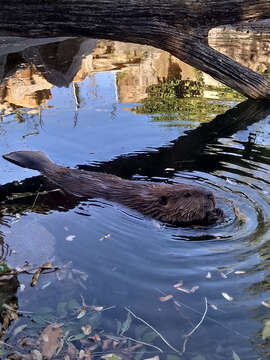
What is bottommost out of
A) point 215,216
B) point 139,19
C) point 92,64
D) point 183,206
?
point 215,216

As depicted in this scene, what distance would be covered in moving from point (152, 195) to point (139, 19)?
3.26m

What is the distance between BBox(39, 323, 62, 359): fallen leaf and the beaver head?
1756mm

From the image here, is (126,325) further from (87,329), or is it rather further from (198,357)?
(198,357)

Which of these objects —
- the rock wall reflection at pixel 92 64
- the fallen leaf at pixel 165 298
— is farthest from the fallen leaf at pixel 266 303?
the rock wall reflection at pixel 92 64

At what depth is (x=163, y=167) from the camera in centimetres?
630

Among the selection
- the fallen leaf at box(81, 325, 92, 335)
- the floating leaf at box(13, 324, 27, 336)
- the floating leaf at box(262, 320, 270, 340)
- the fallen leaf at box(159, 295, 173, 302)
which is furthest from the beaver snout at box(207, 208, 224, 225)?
the floating leaf at box(13, 324, 27, 336)

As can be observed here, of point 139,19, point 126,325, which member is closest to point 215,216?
point 126,325

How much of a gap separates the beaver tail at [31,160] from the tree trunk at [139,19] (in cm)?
231

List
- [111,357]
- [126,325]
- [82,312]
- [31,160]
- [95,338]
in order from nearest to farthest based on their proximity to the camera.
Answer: [111,357] → [95,338] → [126,325] → [82,312] → [31,160]

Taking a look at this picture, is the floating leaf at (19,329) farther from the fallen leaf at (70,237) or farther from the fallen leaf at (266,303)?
the fallen leaf at (266,303)

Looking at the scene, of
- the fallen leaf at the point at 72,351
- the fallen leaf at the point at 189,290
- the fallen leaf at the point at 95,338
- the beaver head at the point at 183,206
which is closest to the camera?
the fallen leaf at the point at 72,351

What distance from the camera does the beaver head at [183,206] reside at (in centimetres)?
485

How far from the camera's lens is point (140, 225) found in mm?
4910

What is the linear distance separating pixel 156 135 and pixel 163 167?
927 millimetres
